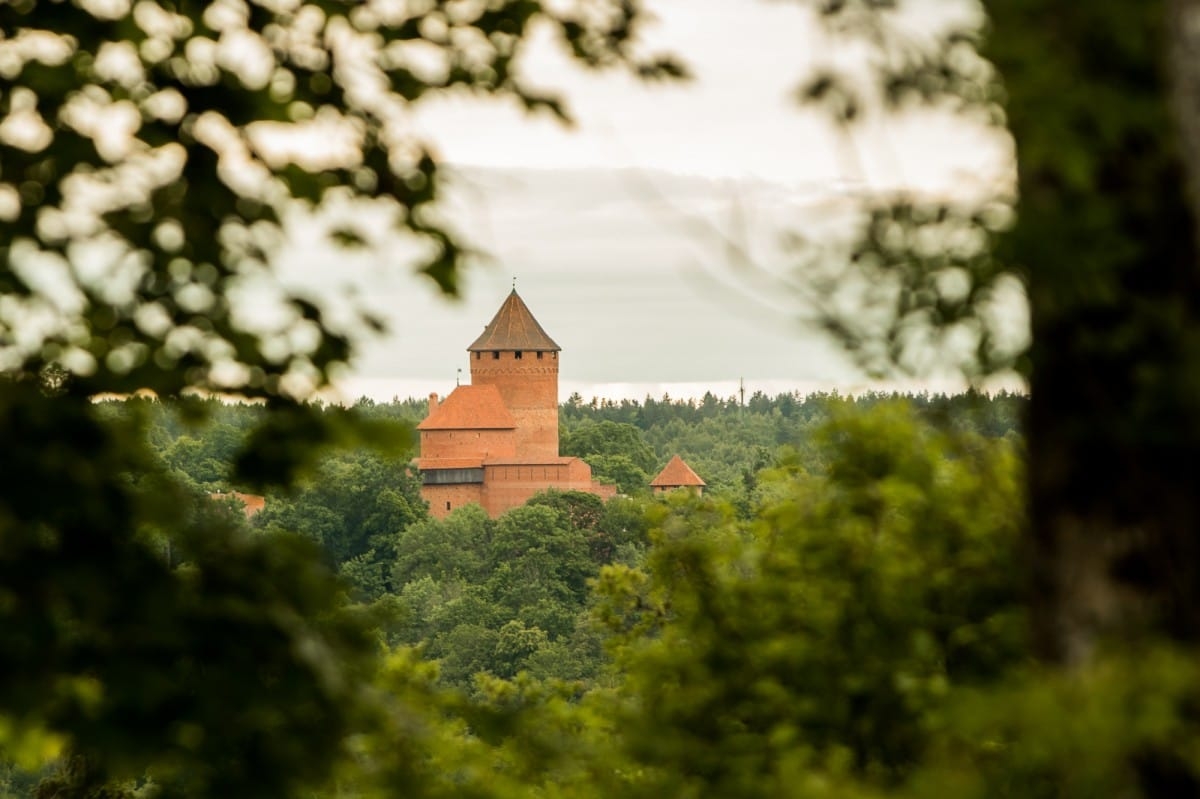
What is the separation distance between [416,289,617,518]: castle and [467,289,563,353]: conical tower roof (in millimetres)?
47

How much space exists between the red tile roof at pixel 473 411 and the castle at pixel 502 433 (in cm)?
5

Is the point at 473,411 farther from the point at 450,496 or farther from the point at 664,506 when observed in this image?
the point at 664,506

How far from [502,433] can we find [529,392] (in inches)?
93.8

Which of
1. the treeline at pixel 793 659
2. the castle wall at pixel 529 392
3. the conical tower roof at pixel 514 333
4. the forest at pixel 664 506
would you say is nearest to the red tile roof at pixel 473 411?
the castle wall at pixel 529 392

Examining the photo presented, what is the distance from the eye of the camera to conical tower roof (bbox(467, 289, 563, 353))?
8694 cm

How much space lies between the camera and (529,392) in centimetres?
8606

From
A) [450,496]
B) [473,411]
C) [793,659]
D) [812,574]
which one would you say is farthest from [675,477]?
[793,659]

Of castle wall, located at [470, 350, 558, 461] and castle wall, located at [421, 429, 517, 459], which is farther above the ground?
castle wall, located at [470, 350, 558, 461]

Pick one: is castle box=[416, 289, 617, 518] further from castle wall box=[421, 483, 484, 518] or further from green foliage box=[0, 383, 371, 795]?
green foliage box=[0, 383, 371, 795]

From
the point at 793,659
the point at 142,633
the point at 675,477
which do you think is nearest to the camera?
the point at 142,633

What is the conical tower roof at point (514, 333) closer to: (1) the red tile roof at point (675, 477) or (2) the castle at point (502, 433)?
(2) the castle at point (502, 433)

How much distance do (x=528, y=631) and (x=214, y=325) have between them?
52595mm

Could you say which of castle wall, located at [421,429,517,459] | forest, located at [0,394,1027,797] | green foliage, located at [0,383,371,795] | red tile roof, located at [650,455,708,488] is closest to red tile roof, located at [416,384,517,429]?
castle wall, located at [421,429,517,459]

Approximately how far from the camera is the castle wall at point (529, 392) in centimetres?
8606
